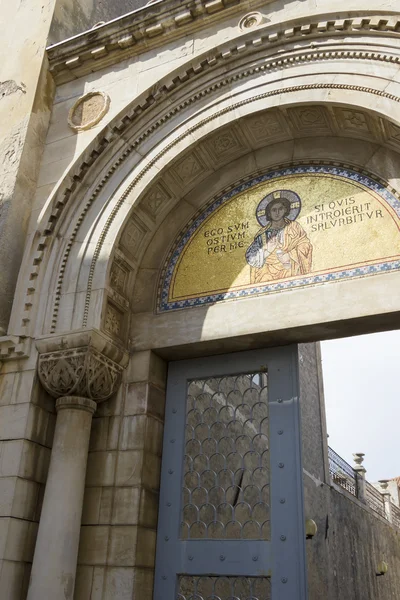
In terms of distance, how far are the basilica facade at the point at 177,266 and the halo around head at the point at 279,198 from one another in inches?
0.6

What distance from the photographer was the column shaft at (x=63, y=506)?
4.67 meters

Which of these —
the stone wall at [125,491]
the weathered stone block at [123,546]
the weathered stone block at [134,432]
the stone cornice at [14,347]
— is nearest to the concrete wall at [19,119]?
the stone cornice at [14,347]

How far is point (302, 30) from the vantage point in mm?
5695

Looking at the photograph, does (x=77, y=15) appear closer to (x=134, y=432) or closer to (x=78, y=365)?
(x=78, y=365)

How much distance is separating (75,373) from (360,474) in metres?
13.8

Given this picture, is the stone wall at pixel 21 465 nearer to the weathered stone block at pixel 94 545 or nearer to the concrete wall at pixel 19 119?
the weathered stone block at pixel 94 545

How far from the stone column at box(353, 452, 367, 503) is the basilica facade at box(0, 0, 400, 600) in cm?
1107

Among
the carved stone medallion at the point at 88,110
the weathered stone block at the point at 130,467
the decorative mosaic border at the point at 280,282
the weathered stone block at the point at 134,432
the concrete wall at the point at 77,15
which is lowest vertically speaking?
the weathered stone block at the point at 130,467

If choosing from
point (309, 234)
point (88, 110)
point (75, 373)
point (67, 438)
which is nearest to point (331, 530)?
point (309, 234)

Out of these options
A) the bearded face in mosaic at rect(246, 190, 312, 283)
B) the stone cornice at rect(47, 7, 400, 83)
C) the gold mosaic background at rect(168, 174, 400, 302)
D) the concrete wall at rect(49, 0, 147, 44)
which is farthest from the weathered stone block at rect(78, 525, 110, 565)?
the concrete wall at rect(49, 0, 147, 44)

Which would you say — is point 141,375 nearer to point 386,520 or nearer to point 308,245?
point 308,245

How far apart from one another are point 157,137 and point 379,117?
86.7 inches

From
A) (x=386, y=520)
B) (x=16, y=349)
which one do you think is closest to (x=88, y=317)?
(x=16, y=349)

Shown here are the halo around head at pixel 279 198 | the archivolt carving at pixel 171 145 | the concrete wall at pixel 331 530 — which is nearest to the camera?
the archivolt carving at pixel 171 145
